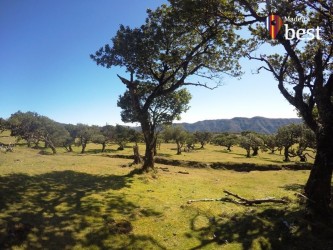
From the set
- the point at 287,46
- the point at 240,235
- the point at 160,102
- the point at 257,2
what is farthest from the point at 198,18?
the point at 160,102

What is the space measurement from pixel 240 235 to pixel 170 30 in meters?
18.4

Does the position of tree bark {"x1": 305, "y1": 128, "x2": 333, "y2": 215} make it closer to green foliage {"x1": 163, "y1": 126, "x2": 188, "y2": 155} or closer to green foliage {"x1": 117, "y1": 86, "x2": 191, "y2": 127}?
green foliage {"x1": 117, "y1": 86, "x2": 191, "y2": 127}

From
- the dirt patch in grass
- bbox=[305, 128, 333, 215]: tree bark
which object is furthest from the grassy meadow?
the dirt patch in grass

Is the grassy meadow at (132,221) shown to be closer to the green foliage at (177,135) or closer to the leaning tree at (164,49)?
the leaning tree at (164,49)

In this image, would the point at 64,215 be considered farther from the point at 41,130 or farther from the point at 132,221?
the point at 41,130

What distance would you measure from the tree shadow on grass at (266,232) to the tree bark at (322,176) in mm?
968

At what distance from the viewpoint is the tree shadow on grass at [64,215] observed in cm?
1141

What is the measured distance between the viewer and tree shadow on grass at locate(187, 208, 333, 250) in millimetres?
12549

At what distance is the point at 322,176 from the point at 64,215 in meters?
13.8

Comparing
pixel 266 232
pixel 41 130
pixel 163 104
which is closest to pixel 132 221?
pixel 266 232

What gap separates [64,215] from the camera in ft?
45.3

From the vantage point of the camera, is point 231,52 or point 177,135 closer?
point 231,52

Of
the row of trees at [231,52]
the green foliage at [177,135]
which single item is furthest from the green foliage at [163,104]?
the green foliage at [177,135]

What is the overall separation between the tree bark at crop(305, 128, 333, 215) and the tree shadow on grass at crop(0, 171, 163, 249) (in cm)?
879
